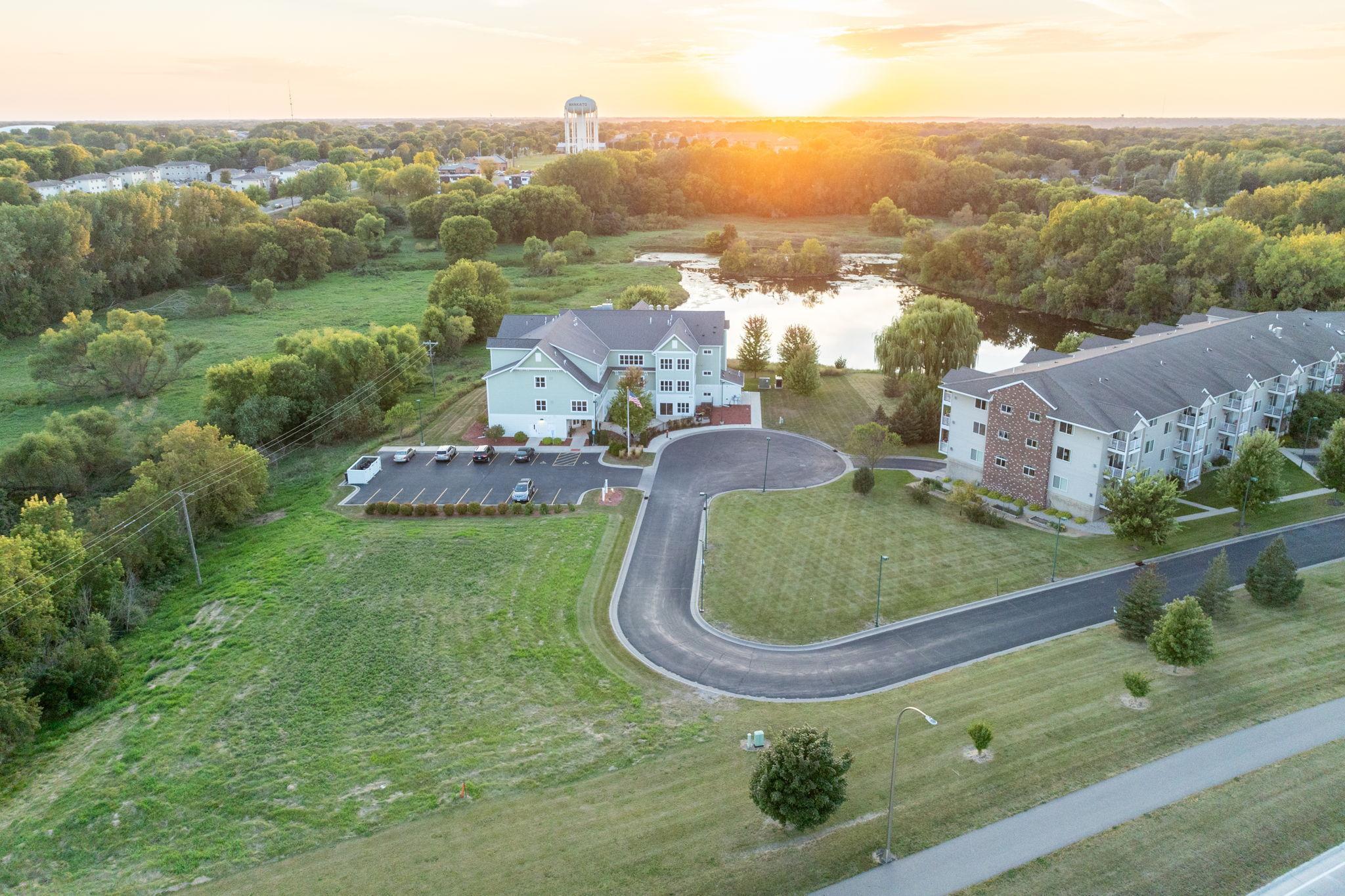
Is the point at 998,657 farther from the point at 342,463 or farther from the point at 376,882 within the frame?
the point at 342,463

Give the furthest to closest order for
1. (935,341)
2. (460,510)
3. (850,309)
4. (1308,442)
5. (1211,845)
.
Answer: (850,309) < (935,341) < (1308,442) < (460,510) < (1211,845)

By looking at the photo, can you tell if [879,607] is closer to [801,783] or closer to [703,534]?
[703,534]

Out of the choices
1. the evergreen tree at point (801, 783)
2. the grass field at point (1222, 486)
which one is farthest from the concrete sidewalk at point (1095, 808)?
the grass field at point (1222, 486)

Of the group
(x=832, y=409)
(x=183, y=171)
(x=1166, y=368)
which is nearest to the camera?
(x=1166, y=368)

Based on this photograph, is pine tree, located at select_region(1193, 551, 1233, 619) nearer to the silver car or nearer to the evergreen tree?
the evergreen tree

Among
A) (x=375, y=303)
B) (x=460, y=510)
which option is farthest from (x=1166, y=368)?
(x=375, y=303)

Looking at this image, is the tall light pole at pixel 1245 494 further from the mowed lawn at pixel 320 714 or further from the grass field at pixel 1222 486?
the mowed lawn at pixel 320 714
